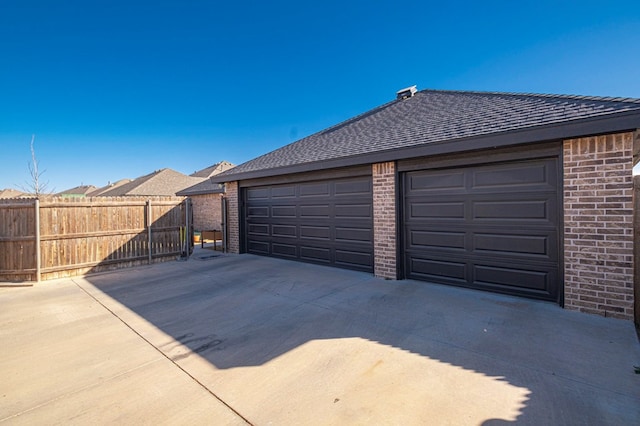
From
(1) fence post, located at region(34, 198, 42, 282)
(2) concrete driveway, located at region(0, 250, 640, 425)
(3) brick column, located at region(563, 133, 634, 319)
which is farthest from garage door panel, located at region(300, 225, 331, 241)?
(1) fence post, located at region(34, 198, 42, 282)

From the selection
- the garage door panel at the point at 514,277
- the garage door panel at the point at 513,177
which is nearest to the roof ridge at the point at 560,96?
the garage door panel at the point at 513,177

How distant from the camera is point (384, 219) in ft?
20.9

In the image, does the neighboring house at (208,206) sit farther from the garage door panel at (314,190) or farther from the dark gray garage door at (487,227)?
the dark gray garage door at (487,227)

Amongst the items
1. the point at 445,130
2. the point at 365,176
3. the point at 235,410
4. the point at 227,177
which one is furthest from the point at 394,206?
the point at 227,177

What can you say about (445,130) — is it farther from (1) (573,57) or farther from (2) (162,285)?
(2) (162,285)

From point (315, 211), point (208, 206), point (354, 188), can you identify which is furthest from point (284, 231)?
point (208, 206)

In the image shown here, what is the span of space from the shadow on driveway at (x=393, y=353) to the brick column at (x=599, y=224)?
1.21 feet

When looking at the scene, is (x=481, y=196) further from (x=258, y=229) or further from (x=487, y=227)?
(x=258, y=229)

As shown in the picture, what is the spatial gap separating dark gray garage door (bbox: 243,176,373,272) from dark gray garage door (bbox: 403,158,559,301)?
111cm

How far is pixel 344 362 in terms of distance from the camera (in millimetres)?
2928

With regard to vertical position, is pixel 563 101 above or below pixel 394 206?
above

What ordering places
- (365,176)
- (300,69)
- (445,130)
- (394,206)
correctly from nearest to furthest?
(445,130)
(394,206)
(365,176)
(300,69)

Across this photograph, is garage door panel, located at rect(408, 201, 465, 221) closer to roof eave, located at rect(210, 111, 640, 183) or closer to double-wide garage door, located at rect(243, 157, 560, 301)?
double-wide garage door, located at rect(243, 157, 560, 301)

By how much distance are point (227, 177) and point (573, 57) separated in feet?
35.4
